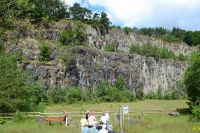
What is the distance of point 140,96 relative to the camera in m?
99.9

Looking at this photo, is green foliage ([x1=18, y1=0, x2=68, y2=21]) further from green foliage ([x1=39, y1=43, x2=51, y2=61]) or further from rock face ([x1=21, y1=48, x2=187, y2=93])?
rock face ([x1=21, y1=48, x2=187, y2=93])

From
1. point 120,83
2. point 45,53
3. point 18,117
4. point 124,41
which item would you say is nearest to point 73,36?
point 120,83

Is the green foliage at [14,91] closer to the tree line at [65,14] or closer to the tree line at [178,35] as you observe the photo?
the tree line at [65,14]

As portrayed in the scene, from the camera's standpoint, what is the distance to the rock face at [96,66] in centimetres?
8581

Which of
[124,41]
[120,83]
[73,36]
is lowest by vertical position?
[120,83]

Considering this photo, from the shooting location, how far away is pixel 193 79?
5094 centimetres

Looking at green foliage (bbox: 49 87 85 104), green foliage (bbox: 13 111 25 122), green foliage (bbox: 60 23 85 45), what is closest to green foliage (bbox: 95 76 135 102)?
green foliage (bbox: 49 87 85 104)

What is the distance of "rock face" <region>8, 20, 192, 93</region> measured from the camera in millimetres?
85812

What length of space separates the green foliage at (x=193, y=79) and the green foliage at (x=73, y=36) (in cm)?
5041

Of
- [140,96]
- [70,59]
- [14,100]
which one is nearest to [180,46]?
[140,96]

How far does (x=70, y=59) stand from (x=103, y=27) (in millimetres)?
34513

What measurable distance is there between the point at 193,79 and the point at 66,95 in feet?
107

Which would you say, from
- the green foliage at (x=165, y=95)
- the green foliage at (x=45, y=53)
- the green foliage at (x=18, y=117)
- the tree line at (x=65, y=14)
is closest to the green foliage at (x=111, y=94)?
the green foliage at (x=45, y=53)

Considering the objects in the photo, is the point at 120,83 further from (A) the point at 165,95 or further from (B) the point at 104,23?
(B) the point at 104,23
